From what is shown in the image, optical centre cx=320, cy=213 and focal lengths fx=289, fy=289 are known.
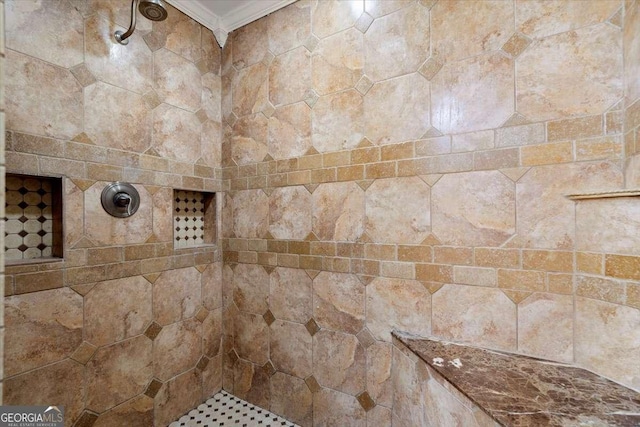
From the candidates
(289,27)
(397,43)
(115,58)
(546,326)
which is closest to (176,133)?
(115,58)

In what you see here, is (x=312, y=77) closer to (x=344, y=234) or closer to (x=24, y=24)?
(x=344, y=234)

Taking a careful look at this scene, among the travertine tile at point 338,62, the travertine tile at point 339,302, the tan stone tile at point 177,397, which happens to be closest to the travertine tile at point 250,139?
the travertine tile at point 338,62

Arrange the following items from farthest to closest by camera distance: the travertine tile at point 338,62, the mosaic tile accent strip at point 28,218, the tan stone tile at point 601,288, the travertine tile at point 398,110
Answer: the travertine tile at point 338,62 < the travertine tile at point 398,110 < the mosaic tile accent strip at point 28,218 < the tan stone tile at point 601,288

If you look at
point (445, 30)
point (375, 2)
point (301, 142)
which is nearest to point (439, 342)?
point (301, 142)

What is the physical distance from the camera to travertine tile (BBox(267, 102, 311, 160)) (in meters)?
1.35

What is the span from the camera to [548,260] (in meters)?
0.92

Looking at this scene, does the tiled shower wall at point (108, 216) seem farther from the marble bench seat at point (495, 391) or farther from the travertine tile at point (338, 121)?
the marble bench seat at point (495, 391)

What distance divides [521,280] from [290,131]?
3.63 feet

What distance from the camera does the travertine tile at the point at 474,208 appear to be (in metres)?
0.97

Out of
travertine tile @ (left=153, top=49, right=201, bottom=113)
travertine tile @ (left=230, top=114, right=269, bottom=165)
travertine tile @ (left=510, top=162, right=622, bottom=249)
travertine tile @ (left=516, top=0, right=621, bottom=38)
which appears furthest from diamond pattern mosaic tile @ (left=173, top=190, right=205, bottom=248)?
travertine tile @ (left=516, top=0, right=621, bottom=38)

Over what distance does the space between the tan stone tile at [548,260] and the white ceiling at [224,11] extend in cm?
148

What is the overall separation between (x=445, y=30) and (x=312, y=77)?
567 millimetres

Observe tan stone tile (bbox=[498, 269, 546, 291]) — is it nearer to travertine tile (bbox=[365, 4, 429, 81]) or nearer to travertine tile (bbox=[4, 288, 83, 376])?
travertine tile (bbox=[365, 4, 429, 81])

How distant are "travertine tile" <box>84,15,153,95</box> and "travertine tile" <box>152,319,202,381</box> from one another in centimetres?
111
